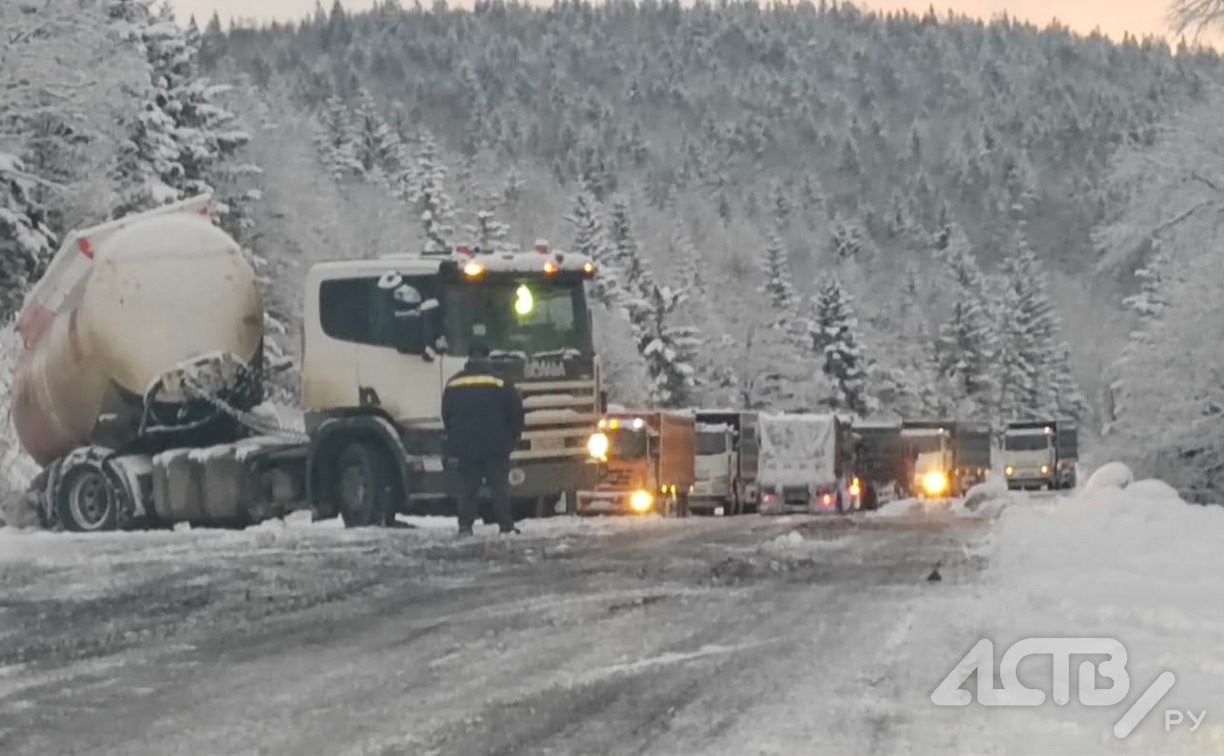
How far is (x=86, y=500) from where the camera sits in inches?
→ 857

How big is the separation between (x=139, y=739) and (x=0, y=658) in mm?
2297

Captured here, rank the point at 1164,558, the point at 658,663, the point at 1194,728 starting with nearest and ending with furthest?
the point at 1194,728 → the point at 658,663 → the point at 1164,558

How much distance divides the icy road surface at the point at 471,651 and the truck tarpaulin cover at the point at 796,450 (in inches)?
1170

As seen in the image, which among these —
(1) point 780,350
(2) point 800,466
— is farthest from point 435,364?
(1) point 780,350

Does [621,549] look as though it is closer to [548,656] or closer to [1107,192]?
[548,656]

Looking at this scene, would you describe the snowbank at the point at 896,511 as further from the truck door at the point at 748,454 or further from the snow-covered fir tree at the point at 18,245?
the snow-covered fir tree at the point at 18,245

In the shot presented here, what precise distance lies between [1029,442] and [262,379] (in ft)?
185

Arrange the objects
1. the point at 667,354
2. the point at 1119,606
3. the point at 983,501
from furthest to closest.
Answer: the point at 667,354 → the point at 983,501 → the point at 1119,606

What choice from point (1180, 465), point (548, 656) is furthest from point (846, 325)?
point (548, 656)

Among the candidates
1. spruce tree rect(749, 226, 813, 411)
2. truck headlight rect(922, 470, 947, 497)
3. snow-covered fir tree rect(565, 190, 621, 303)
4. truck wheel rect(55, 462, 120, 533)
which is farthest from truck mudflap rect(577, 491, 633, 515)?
spruce tree rect(749, 226, 813, 411)

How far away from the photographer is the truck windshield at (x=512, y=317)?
1975cm

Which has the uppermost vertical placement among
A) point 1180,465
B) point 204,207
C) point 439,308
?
point 204,207

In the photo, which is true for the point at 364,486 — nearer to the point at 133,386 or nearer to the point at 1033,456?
the point at 133,386

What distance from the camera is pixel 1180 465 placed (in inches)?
1266
